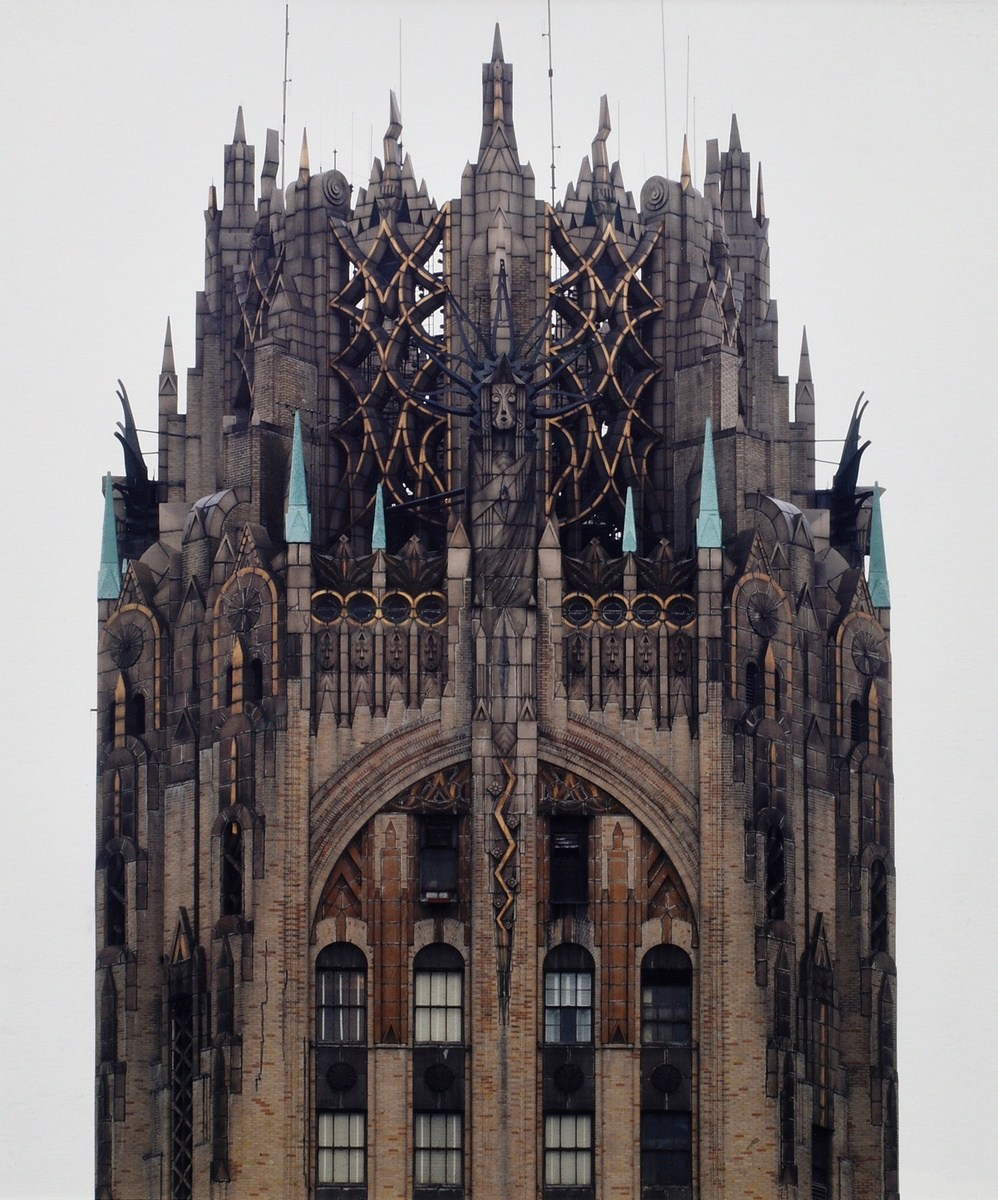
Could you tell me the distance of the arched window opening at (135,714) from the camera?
95.4 meters

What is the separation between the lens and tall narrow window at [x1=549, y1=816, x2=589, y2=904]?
305ft

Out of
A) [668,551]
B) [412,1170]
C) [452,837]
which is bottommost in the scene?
[412,1170]

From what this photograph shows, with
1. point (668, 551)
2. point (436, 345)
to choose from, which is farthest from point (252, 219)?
point (668, 551)

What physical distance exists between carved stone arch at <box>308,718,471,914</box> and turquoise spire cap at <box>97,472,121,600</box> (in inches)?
259

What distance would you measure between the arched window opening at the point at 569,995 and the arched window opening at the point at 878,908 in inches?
235

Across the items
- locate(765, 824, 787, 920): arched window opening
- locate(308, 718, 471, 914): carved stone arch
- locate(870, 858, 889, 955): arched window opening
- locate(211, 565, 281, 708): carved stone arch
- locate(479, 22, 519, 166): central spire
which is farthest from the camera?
locate(479, 22, 519, 166): central spire

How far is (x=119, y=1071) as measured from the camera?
93938 mm

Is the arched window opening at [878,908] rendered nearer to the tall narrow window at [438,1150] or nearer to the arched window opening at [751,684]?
the arched window opening at [751,684]

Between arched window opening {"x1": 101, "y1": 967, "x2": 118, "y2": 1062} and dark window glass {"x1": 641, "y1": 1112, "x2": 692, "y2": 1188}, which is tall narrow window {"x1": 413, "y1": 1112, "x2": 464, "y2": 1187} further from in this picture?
arched window opening {"x1": 101, "y1": 967, "x2": 118, "y2": 1062}

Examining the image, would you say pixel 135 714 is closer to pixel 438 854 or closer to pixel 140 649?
pixel 140 649

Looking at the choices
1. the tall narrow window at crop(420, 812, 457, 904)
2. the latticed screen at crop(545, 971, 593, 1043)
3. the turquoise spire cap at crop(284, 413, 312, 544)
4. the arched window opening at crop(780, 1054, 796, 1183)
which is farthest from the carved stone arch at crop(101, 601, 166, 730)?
the arched window opening at crop(780, 1054, 796, 1183)

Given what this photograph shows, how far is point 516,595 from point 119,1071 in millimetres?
12091

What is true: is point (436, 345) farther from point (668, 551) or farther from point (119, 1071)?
point (119, 1071)

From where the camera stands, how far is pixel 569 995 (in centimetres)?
9262
